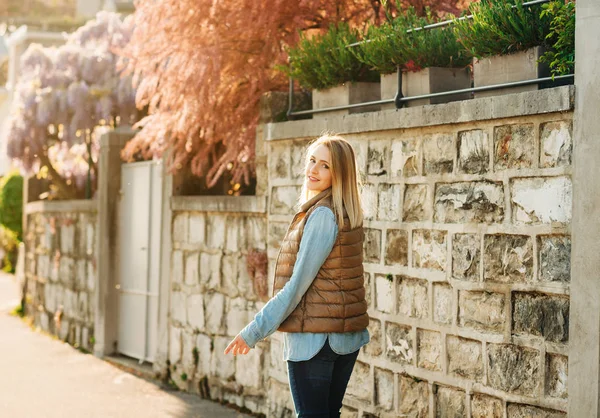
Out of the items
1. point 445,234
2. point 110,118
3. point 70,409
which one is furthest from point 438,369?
point 110,118

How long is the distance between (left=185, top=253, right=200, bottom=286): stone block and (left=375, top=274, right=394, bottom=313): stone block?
10.6 ft

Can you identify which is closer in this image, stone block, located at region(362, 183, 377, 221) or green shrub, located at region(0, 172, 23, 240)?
stone block, located at region(362, 183, 377, 221)

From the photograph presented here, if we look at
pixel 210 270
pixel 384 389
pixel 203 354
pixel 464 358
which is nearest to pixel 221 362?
pixel 203 354

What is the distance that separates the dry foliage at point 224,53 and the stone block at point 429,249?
2.68m

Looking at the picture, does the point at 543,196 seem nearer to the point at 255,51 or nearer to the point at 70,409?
the point at 255,51

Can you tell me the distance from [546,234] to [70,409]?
503cm

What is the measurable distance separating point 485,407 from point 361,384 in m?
1.40

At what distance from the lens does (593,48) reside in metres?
5.21

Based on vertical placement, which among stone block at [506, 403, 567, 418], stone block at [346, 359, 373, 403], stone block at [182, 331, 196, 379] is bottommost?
stone block at [182, 331, 196, 379]

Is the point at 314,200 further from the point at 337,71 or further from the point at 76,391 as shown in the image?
the point at 76,391

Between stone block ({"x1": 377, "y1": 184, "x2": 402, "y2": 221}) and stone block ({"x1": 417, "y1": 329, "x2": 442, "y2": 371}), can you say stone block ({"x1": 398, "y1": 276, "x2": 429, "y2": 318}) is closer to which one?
stone block ({"x1": 417, "y1": 329, "x2": 442, "y2": 371})

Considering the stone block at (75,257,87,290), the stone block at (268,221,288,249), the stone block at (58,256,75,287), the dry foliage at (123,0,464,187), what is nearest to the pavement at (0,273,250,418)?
the stone block at (75,257,87,290)

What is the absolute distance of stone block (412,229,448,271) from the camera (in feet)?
20.9

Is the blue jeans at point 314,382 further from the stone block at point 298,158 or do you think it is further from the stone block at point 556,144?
the stone block at point 298,158
